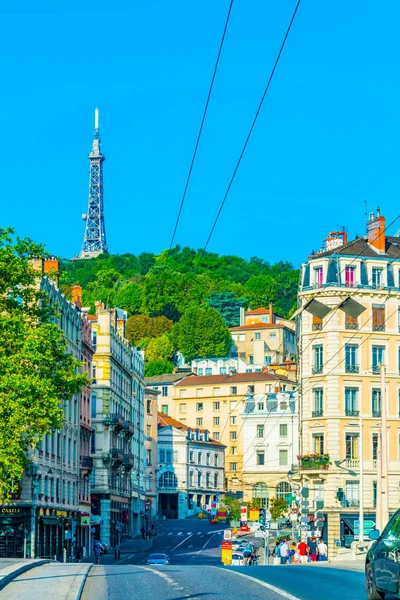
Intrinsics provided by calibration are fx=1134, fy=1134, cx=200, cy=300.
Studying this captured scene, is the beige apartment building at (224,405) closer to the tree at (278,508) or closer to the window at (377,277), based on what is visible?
the tree at (278,508)

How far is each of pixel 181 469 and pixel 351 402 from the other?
7665cm

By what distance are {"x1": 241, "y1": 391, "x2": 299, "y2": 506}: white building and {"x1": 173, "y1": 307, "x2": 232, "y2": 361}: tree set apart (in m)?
54.8

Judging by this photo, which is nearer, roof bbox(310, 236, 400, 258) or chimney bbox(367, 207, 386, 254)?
roof bbox(310, 236, 400, 258)

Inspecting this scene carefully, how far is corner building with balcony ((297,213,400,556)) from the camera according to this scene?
83.9 meters

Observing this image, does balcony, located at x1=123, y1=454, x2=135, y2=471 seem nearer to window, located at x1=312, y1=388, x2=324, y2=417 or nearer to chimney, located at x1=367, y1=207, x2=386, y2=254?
window, located at x1=312, y1=388, x2=324, y2=417

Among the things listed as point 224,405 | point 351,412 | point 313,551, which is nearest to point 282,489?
point 224,405

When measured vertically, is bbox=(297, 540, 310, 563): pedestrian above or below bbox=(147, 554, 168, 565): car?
above

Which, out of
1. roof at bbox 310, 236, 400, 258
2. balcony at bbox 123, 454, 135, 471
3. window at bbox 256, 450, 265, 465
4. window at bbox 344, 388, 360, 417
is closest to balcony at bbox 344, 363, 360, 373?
window at bbox 344, 388, 360, 417

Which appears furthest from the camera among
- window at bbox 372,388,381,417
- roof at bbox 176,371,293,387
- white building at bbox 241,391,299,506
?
roof at bbox 176,371,293,387

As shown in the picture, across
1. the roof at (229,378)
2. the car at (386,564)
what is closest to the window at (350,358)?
the car at (386,564)

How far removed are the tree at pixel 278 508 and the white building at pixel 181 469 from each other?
34.7 m

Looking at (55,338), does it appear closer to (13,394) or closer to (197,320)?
(13,394)

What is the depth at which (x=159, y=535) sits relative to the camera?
125875 millimetres

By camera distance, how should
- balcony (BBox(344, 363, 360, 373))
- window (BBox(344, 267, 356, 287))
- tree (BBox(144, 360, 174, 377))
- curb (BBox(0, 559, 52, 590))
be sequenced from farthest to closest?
tree (BBox(144, 360, 174, 377)), window (BBox(344, 267, 356, 287)), balcony (BBox(344, 363, 360, 373)), curb (BBox(0, 559, 52, 590))
